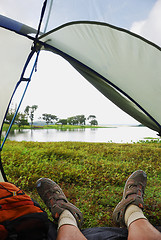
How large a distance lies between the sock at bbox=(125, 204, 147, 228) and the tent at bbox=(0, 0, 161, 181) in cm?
52

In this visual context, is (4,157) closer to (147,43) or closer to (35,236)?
(35,236)

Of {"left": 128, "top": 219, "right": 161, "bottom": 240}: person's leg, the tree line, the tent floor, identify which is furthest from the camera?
the tree line

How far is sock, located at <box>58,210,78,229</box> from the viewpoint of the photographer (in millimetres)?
1028

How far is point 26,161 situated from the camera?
267 centimetres

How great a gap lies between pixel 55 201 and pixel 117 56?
989 mm

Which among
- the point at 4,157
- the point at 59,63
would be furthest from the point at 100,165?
the point at 59,63

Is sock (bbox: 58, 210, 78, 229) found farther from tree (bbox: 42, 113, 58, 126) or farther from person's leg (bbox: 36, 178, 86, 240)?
tree (bbox: 42, 113, 58, 126)

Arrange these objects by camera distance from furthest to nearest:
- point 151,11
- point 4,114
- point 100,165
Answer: point 100,165
point 4,114
point 151,11

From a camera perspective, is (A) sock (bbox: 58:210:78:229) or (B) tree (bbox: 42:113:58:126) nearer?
(A) sock (bbox: 58:210:78:229)

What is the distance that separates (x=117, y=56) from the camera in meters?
1.07

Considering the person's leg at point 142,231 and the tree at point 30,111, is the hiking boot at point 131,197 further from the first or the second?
the tree at point 30,111

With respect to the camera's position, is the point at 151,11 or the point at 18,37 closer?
the point at 151,11

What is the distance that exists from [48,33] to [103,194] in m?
1.46

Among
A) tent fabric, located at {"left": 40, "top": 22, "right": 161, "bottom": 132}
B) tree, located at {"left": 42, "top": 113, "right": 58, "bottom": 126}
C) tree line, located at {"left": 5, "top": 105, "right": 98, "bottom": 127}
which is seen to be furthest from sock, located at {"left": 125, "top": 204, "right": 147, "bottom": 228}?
tree, located at {"left": 42, "top": 113, "right": 58, "bottom": 126}
